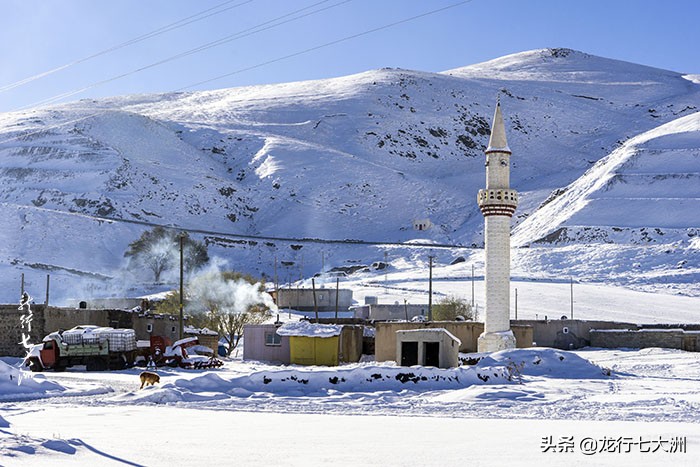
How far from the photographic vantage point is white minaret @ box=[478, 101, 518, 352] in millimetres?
47781

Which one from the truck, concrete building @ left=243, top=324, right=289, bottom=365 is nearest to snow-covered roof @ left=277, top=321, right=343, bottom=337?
concrete building @ left=243, top=324, right=289, bottom=365

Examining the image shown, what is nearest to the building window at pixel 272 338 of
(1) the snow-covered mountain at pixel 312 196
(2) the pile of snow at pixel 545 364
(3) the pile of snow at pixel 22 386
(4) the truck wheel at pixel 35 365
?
(2) the pile of snow at pixel 545 364

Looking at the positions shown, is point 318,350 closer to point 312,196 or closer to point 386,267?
point 386,267

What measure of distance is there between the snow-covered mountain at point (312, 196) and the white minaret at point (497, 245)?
45935mm

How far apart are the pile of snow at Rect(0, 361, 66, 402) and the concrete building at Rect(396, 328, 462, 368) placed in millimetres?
16427

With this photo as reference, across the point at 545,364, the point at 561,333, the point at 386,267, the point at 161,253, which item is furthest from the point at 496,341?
the point at 161,253

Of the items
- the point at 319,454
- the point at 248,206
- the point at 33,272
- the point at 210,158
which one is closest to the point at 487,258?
the point at 319,454

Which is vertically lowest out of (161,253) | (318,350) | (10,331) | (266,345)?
(318,350)

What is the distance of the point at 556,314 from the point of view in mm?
72500

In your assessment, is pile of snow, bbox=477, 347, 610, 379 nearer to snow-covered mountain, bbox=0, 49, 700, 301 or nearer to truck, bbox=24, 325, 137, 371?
truck, bbox=24, 325, 137, 371

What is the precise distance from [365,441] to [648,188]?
A: 116 meters

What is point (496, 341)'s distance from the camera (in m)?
47.1

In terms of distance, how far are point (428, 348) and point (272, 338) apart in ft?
37.8

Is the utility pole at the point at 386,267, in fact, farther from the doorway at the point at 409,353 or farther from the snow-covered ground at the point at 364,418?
the snow-covered ground at the point at 364,418
